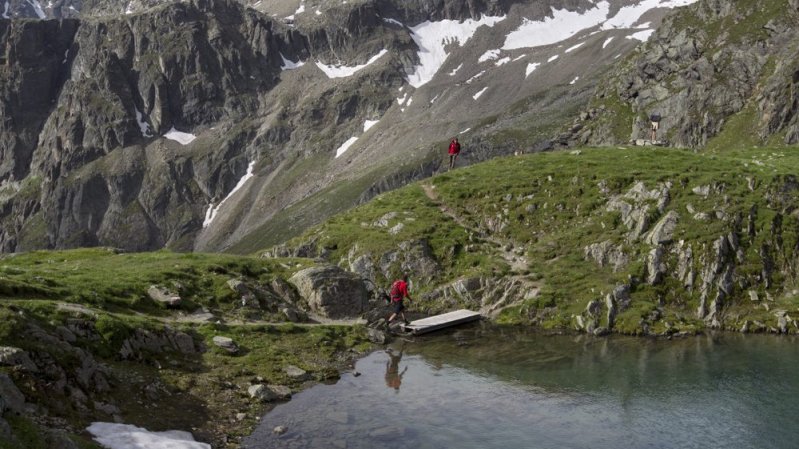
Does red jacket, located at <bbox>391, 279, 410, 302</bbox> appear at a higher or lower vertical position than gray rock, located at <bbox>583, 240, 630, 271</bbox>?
lower

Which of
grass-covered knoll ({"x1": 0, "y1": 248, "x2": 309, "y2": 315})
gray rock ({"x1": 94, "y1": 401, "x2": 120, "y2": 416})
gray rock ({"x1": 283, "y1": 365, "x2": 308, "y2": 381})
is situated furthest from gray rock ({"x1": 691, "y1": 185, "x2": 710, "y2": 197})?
gray rock ({"x1": 94, "y1": 401, "x2": 120, "y2": 416})

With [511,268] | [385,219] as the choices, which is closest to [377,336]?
[511,268]

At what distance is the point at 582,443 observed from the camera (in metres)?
25.5

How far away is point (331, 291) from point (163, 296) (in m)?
12.8

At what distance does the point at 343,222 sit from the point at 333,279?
26.0 metres

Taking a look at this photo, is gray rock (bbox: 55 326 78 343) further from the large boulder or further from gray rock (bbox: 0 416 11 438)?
the large boulder

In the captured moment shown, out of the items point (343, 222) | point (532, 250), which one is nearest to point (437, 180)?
point (343, 222)

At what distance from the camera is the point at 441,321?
48.1m

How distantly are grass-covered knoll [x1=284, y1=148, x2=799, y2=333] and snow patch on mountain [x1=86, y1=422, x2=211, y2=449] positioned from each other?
34049 millimetres

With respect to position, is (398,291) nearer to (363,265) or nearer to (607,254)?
(363,265)

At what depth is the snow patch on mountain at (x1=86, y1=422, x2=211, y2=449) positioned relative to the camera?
2103cm

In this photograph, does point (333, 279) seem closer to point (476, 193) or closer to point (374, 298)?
point (374, 298)

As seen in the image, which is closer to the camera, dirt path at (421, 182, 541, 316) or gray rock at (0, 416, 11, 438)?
gray rock at (0, 416, 11, 438)

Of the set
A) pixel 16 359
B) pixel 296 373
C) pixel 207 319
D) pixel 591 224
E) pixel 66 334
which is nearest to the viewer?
pixel 16 359
